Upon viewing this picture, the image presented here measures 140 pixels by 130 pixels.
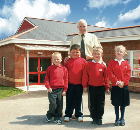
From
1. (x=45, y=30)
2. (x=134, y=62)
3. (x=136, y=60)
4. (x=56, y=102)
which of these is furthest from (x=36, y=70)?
(x=56, y=102)

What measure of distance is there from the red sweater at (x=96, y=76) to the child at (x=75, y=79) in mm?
149

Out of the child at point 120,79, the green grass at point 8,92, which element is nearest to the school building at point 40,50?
the green grass at point 8,92

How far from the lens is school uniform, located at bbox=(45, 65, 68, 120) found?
13.6 ft

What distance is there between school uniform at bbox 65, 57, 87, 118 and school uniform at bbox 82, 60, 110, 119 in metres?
0.15

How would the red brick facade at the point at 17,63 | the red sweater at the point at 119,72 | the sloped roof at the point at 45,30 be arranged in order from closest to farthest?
1. the red sweater at the point at 119,72
2. the red brick facade at the point at 17,63
3. the sloped roof at the point at 45,30

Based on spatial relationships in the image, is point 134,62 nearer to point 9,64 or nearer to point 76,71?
point 76,71

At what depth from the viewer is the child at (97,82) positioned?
408 cm

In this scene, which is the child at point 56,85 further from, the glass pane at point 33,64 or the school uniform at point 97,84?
the glass pane at point 33,64

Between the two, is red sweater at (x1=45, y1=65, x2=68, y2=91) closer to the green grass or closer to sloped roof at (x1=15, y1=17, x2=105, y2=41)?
the green grass

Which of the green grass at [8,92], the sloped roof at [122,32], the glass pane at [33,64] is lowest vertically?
the green grass at [8,92]

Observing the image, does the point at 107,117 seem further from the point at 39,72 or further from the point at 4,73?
the point at 4,73

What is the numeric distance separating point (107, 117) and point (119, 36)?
6676 mm

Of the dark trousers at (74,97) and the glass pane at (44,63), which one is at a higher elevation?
the glass pane at (44,63)

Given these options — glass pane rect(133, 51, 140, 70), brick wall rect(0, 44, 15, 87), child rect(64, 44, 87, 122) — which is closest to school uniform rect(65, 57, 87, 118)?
child rect(64, 44, 87, 122)
